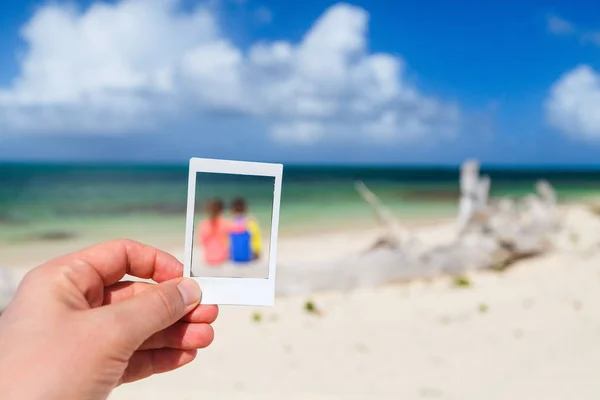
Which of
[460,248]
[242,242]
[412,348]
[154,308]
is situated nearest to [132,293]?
[154,308]

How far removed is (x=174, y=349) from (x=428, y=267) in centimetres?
499

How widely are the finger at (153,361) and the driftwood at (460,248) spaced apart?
13.6 ft

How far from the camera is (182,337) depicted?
200cm

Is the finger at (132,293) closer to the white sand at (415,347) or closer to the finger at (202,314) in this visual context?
the finger at (202,314)

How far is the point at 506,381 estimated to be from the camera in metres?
3.80

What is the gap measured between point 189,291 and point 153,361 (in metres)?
0.42

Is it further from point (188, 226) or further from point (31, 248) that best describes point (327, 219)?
point (188, 226)

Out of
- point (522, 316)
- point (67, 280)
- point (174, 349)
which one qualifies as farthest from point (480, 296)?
point (67, 280)

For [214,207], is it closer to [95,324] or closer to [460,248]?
[460,248]

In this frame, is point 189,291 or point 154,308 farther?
point 189,291

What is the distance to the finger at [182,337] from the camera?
1988 millimetres

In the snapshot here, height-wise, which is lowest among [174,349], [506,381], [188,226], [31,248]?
[31,248]

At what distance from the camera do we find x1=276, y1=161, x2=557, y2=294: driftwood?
632 cm

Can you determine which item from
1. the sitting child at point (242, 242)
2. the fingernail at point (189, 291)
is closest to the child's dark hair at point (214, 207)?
the sitting child at point (242, 242)
